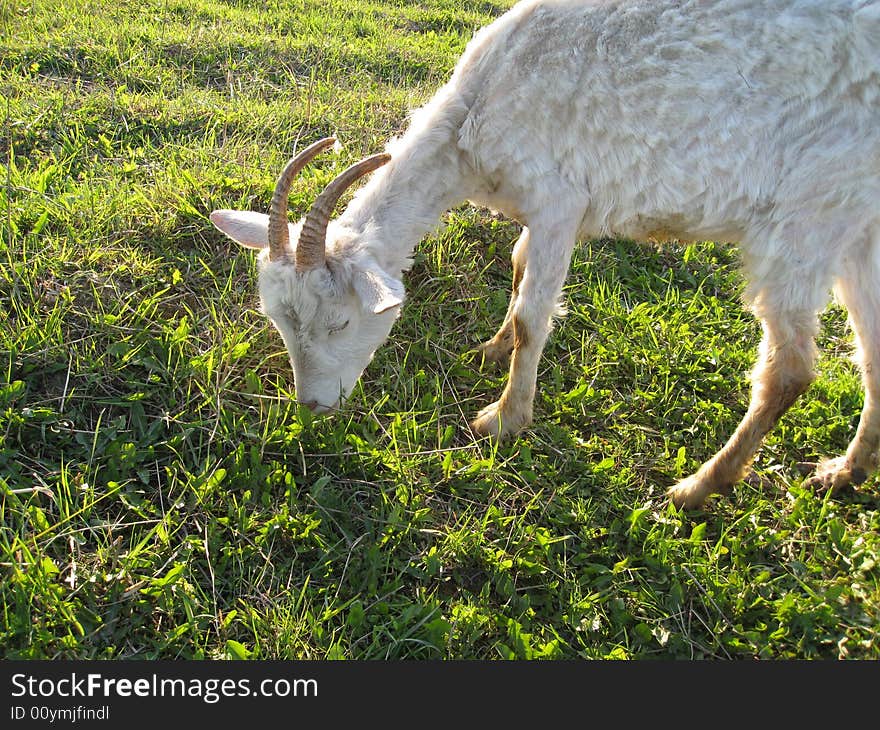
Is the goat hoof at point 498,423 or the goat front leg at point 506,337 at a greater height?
the goat front leg at point 506,337

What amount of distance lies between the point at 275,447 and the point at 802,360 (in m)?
2.37

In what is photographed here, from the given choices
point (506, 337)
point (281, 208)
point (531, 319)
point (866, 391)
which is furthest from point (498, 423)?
point (866, 391)

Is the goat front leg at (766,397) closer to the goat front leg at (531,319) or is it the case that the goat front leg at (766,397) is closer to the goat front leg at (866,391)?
the goat front leg at (866,391)

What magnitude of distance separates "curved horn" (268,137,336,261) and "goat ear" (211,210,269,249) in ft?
0.80

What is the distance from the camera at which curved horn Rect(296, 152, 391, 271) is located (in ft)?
10.0

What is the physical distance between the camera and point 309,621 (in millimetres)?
2578

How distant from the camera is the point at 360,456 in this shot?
3227 millimetres

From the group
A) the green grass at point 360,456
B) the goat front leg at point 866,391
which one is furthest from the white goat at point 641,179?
the green grass at point 360,456

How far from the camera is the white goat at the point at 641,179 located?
9.99ft

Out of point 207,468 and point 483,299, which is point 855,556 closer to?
point 483,299

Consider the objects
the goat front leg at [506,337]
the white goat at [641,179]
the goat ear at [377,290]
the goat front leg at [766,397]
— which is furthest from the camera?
the goat front leg at [506,337]

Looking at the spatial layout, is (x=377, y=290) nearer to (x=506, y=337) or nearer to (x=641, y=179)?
(x=506, y=337)

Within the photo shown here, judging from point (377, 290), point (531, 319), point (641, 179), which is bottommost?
point (531, 319)

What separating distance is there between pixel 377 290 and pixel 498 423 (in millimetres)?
990
